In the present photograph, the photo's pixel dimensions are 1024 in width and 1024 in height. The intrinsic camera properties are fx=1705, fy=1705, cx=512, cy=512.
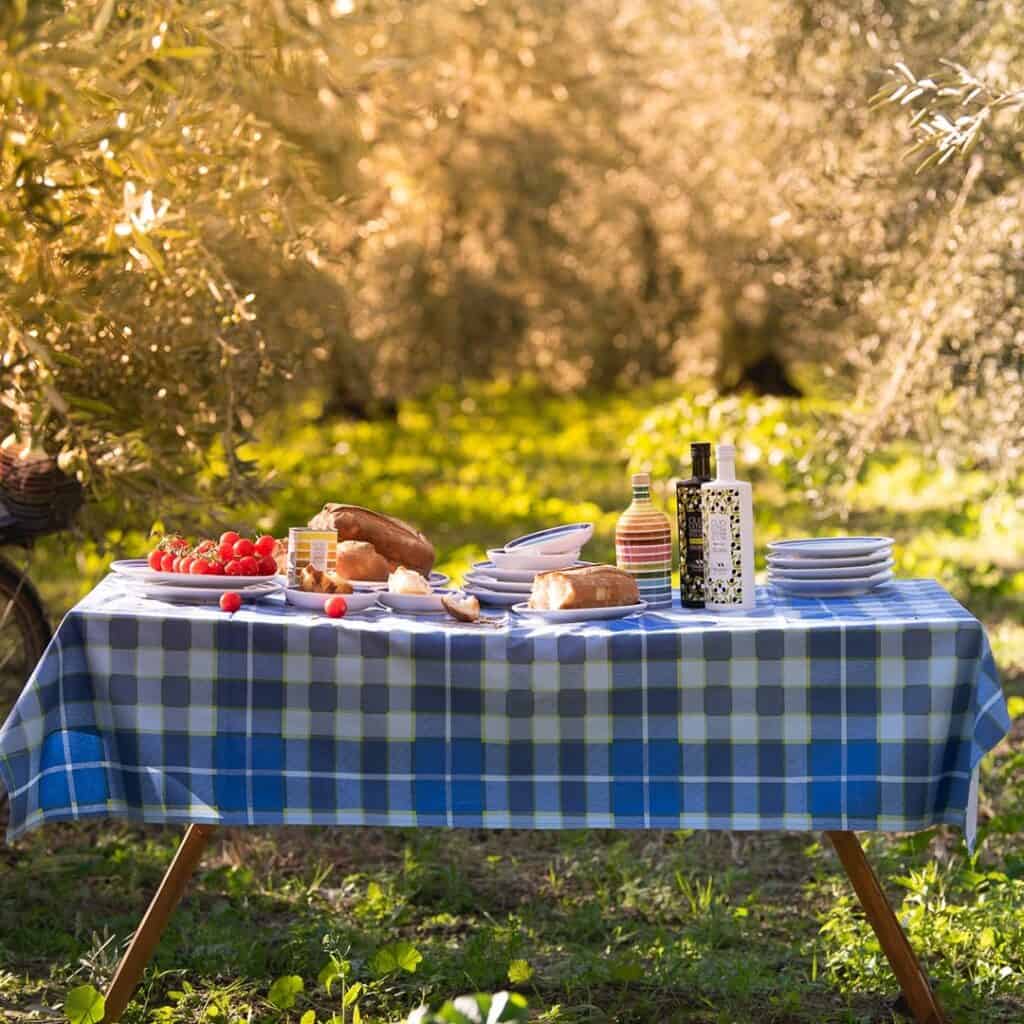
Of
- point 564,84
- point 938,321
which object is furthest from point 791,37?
point 564,84

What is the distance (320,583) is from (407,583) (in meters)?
0.20

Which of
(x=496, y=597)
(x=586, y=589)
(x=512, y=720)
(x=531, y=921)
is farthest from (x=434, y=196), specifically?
(x=512, y=720)

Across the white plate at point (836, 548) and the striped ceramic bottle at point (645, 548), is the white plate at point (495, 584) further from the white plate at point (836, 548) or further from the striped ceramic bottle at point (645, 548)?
the white plate at point (836, 548)

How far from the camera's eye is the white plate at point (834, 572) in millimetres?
3797

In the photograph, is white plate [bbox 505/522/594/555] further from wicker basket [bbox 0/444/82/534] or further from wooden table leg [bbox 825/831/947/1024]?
wicker basket [bbox 0/444/82/534]

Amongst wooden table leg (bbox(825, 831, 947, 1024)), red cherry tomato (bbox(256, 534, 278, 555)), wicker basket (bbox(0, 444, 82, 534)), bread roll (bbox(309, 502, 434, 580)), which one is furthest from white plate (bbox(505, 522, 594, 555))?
wicker basket (bbox(0, 444, 82, 534))

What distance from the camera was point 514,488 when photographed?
13.7m

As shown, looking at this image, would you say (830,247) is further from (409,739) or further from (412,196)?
(412,196)

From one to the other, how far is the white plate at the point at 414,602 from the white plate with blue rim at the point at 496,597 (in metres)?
0.15

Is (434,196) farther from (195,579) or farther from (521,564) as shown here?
(195,579)

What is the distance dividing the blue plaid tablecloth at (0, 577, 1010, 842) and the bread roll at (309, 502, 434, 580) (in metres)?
0.41

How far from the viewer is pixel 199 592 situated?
3725 mm

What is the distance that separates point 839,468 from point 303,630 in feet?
15.0

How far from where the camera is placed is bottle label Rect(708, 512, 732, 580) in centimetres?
364
